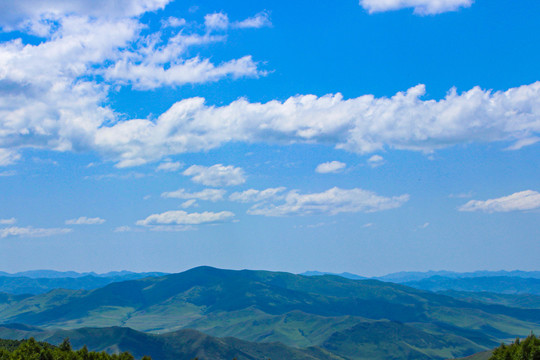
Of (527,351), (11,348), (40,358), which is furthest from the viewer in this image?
(11,348)

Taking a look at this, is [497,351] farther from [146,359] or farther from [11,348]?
[11,348]

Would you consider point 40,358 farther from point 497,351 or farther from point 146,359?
point 497,351

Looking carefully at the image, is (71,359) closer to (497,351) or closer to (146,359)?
(146,359)

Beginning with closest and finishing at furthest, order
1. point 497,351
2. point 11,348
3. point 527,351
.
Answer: point 527,351, point 497,351, point 11,348

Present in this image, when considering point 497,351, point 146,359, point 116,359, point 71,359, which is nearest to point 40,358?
point 71,359

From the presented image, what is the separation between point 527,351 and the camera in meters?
99.8

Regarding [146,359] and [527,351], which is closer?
[527,351]

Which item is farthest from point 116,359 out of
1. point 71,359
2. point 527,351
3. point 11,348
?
point 527,351

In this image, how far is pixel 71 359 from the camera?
117 meters

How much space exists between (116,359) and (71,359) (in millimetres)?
9490

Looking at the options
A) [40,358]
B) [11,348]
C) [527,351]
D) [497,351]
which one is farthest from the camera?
[11,348]

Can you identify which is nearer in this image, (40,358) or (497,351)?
(497,351)

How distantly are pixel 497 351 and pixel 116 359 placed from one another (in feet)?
267

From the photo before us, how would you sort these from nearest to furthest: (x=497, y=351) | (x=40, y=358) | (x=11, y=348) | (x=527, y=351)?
(x=527, y=351)
(x=497, y=351)
(x=40, y=358)
(x=11, y=348)
